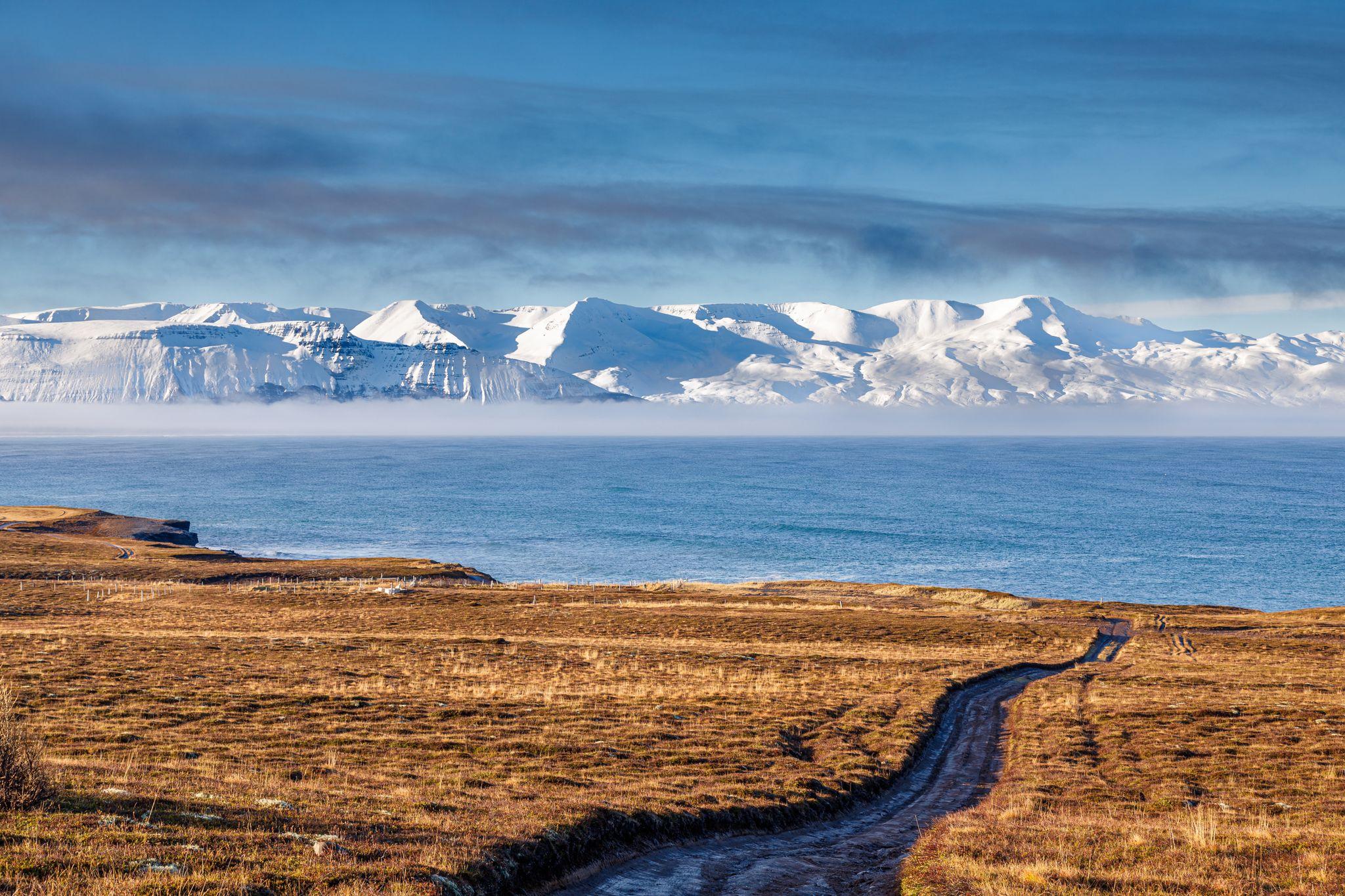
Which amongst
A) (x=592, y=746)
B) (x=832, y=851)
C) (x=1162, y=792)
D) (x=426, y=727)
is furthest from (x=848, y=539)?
(x=832, y=851)

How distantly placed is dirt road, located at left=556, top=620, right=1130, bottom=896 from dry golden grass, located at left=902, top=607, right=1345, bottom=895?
93 cm

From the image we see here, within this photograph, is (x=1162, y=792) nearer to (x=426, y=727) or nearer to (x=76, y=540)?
(x=426, y=727)

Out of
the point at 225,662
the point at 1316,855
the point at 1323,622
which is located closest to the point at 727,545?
the point at 1323,622

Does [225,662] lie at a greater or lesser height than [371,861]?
lesser

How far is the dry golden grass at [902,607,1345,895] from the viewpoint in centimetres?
1420

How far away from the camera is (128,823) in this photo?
1313 cm

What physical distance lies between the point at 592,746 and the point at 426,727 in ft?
16.6

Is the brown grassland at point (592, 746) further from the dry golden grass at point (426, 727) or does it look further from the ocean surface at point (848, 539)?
the ocean surface at point (848, 539)

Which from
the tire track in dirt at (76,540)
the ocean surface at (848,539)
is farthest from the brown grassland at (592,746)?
the ocean surface at (848,539)

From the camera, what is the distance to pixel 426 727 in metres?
27.1

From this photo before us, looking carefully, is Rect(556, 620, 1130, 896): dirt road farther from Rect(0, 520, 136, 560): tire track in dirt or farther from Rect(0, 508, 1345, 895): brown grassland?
Rect(0, 520, 136, 560): tire track in dirt

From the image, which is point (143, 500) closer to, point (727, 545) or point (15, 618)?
point (727, 545)

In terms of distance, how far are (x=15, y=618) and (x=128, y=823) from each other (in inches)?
2180

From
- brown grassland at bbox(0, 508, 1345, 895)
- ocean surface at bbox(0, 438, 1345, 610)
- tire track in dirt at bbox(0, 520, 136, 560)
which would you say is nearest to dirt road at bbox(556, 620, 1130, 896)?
brown grassland at bbox(0, 508, 1345, 895)
